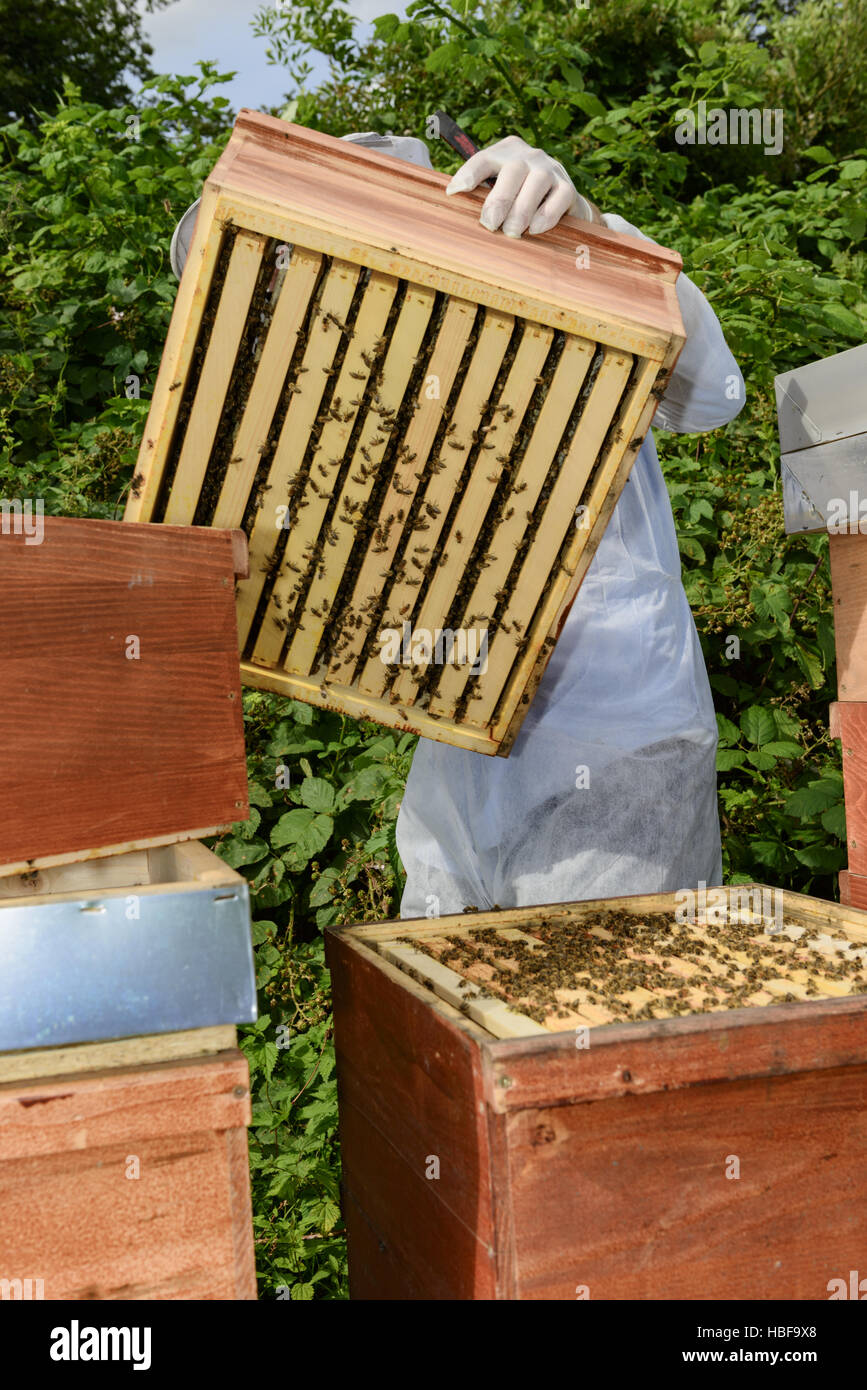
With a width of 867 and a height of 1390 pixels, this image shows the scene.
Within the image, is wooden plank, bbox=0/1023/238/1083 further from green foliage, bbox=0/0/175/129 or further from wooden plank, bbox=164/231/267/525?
green foliage, bbox=0/0/175/129

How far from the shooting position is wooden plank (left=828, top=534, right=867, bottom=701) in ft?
6.97

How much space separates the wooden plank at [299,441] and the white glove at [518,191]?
9.1 inches

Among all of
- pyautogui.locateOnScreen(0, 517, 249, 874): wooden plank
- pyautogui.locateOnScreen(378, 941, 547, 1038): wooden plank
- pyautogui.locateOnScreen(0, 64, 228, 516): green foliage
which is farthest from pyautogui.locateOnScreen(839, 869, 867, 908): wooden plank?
pyautogui.locateOnScreen(0, 64, 228, 516): green foliage

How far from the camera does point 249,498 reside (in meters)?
1.84

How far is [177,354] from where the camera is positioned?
171cm

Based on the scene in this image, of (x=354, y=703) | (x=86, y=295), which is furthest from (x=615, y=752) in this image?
(x=86, y=295)

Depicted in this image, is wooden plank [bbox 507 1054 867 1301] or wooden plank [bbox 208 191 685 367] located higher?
wooden plank [bbox 208 191 685 367]

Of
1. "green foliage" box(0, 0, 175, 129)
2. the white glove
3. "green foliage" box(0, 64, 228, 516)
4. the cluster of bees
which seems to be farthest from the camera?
"green foliage" box(0, 0, 175, 129)

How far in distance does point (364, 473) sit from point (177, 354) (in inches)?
14.0

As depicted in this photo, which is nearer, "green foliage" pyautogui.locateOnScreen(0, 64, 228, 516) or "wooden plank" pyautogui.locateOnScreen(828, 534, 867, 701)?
"wooden plank" pyautogui.locateOnScreen(828, 534, 867, 701)

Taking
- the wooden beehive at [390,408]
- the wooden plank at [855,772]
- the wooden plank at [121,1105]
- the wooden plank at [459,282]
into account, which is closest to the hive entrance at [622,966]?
the wooden plank at [855,772]

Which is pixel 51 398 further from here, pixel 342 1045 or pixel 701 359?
pixel 342 1045

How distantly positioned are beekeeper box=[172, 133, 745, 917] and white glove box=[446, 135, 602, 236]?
0.58 meters

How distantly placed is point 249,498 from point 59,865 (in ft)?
2.39
